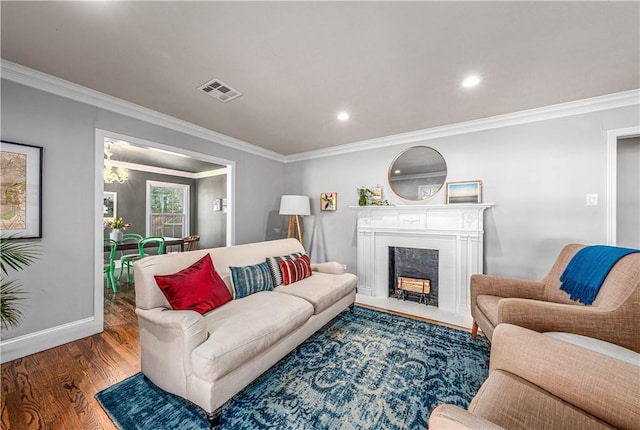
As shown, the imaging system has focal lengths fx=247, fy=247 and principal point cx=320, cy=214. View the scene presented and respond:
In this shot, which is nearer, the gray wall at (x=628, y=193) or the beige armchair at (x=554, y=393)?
the beige armchair at (x=554, y=393)

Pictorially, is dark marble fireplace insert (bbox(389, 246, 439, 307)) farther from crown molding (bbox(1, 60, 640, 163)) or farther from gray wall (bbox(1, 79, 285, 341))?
gray wall (bbox(1, 79, 285, 341))

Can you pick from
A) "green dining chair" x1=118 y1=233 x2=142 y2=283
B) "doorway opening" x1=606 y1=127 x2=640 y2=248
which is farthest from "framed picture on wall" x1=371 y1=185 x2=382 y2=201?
"green dining chair" x1=118 y1=233 x2=142 y2=283

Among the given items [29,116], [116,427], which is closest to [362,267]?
[116,427]

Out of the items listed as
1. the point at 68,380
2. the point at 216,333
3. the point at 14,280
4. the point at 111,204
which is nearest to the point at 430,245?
the point at 216,333

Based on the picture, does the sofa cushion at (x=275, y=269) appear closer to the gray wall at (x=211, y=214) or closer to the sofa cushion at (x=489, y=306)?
the sofa cushion at (x=489, y=306)

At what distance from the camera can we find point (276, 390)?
165 centimetres

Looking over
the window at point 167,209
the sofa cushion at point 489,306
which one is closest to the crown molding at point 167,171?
the window at point 167,209

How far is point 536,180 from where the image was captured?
9.06 ft

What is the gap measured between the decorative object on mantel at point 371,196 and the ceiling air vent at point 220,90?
2.16 metres

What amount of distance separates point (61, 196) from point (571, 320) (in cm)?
397

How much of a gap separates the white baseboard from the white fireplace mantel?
9.97ft

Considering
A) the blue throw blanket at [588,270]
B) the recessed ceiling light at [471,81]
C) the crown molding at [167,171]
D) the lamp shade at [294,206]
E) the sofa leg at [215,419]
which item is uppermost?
the recessed ceiling light at [471,81]

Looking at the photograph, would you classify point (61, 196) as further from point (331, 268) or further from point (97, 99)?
point (331, 268)

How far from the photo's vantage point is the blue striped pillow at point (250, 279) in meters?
2.21
